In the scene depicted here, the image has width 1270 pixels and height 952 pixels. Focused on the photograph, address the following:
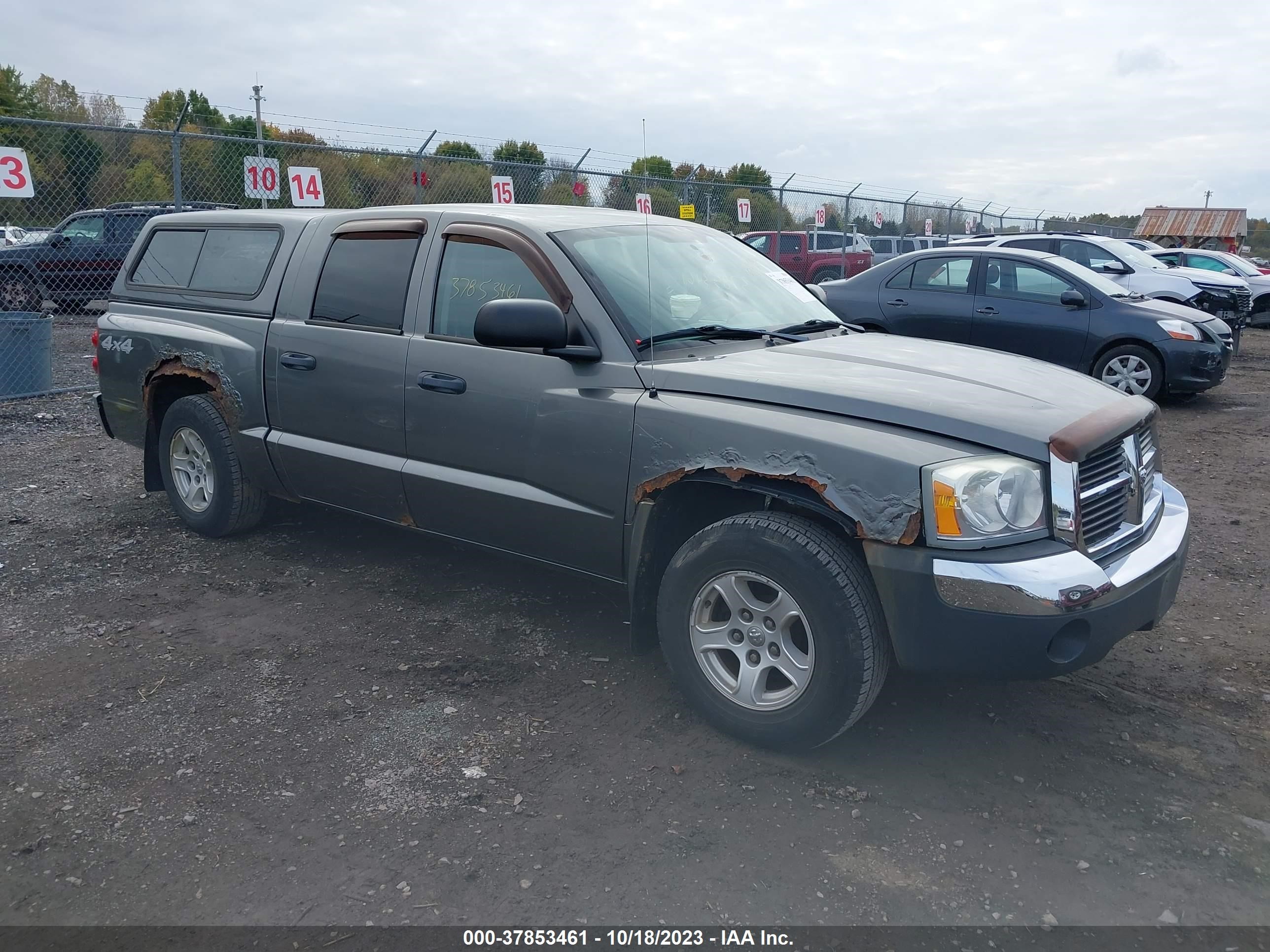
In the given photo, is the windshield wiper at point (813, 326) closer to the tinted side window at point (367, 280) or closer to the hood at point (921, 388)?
the hood at point (921, 388)

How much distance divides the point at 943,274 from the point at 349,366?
7.49 metres

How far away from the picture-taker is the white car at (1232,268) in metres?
19.2

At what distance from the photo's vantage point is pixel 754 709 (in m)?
3.41

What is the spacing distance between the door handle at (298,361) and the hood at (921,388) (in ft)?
6.31

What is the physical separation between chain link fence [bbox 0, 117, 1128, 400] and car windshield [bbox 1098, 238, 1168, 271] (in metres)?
5.43

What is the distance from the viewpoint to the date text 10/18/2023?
256cm

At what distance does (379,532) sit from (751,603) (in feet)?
10.1

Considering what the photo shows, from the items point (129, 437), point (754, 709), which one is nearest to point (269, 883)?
point (754, 709)

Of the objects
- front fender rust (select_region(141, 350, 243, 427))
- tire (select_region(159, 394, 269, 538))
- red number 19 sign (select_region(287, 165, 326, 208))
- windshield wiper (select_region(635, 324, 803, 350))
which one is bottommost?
tire (select_region(159, 394, 269, 538))

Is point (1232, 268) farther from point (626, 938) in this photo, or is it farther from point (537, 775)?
point (626, 938)

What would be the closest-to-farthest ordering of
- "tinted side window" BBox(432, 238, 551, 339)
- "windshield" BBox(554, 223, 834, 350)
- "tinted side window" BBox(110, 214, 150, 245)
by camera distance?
"windshield" BBox(554, 223, 834, 350)
"tinted side window" BBox(432, 238, 551, 339)
"tinted side window" BBox(110, 214, 150, 245)

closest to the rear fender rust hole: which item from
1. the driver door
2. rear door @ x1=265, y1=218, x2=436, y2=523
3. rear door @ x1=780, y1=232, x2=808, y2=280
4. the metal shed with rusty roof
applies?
the driver door

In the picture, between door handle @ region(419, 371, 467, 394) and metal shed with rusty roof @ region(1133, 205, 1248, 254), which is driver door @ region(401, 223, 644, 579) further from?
metal shed with rusty roof @ region(1133, 205, 1248, 254)

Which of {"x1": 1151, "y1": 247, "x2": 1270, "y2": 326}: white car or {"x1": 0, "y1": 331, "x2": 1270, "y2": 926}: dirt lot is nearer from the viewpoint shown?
{"x1": 0, "y1": 331, "x2": 1270, "y2": 926}: dirt lot
